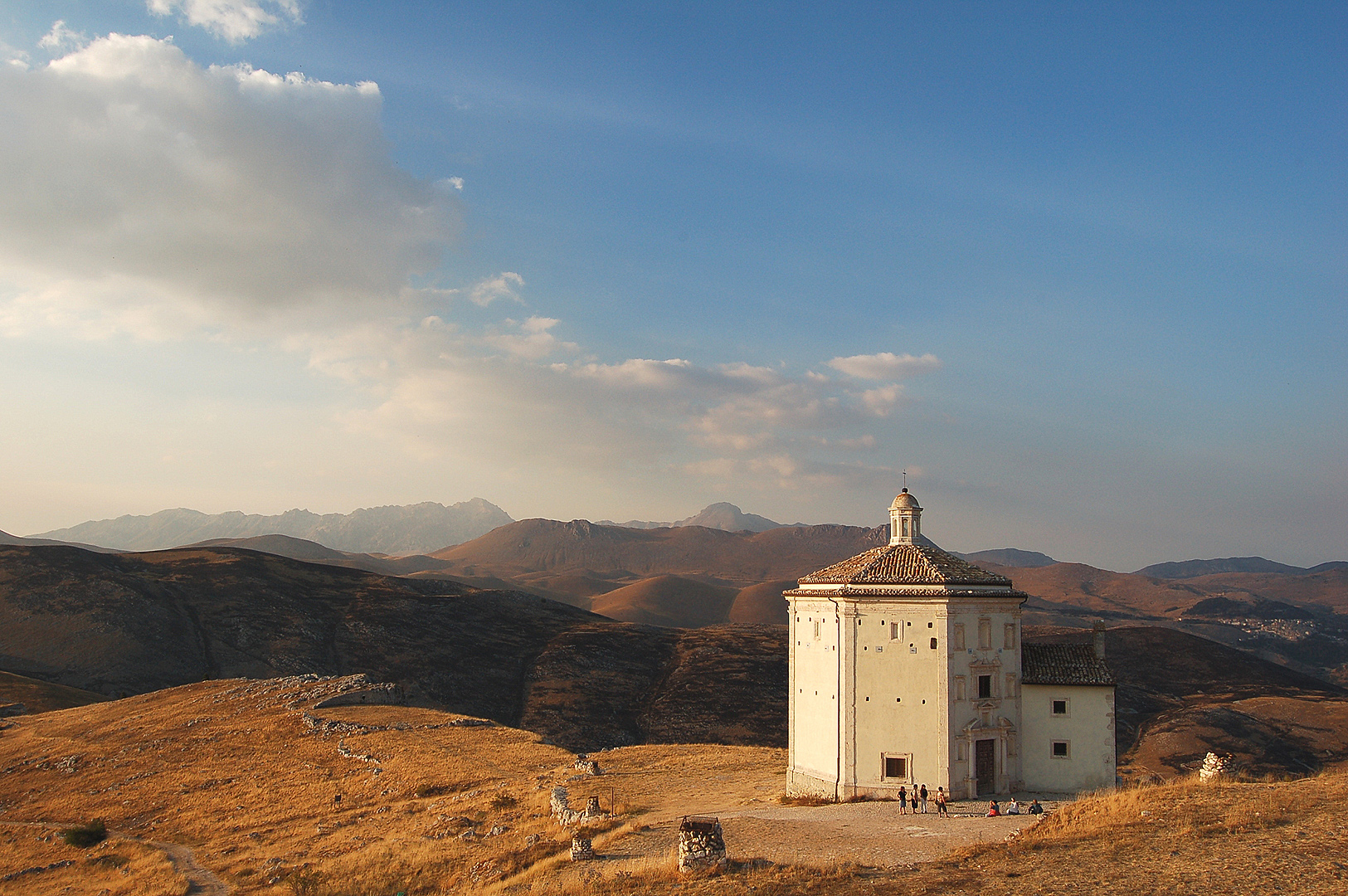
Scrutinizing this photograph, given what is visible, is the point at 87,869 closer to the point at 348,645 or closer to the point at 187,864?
the point at 187,864

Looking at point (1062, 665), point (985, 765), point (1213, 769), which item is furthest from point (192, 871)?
point (1213, 769)

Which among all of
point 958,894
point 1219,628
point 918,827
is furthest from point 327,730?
point 1219,628

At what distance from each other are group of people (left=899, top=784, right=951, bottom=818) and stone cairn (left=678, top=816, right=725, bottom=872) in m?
10.8

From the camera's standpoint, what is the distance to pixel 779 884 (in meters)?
18.2

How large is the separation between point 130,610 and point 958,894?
110782 millimetres

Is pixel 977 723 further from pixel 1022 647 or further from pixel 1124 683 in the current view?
pixel 1124 683

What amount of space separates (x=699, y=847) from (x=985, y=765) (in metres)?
17.4

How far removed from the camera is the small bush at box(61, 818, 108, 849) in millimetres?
32500

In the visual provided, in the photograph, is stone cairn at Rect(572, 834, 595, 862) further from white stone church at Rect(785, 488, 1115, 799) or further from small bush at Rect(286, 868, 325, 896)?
white stone church at Rect(785, 488, 1115, 799)

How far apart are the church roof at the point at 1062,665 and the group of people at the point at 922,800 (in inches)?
268

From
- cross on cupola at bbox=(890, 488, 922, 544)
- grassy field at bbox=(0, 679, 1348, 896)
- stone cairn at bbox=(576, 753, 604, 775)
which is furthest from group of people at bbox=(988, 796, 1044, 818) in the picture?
stone cairn at bbox=(576, 753, 604, 775)

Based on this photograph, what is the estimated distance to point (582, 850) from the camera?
22.6 m

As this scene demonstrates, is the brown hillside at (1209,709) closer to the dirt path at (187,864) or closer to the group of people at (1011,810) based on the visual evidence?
the group of people at (1011,810)

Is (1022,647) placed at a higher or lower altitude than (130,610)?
higher
